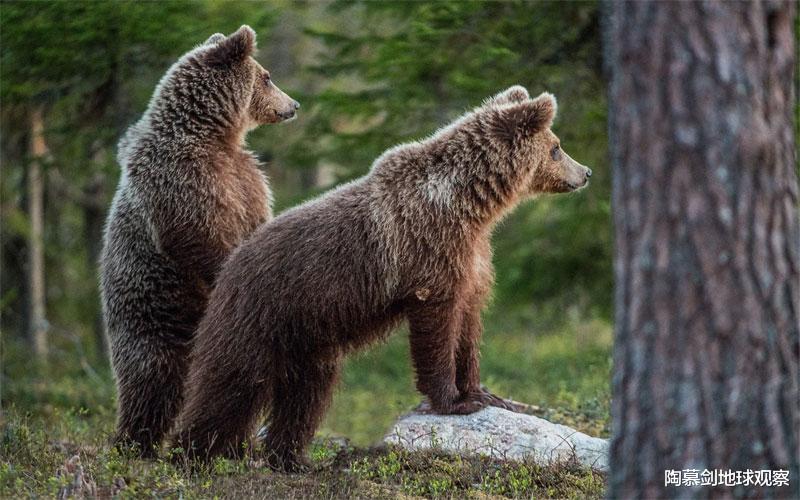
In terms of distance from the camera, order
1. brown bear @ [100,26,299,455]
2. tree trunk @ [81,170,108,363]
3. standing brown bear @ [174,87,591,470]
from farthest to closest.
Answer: tree trunk @ [81,170,108,363] < brown bear @ [100,26,299,455] < standing brown bear @ [174,87,591,470]

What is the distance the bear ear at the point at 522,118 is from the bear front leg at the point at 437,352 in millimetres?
1267

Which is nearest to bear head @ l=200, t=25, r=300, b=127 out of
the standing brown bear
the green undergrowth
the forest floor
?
the standing brown bear

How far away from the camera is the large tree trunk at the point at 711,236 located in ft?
12.3

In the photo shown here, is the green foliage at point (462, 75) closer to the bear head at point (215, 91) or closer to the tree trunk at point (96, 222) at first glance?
the bear head at point (215, 91)

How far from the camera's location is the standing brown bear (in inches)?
247

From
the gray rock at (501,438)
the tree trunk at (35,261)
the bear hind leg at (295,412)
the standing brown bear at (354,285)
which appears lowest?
the tree trunk at (35,261)

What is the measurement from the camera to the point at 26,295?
564 inches

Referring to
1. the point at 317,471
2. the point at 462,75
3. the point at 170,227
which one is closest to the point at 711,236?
the point at 317,471

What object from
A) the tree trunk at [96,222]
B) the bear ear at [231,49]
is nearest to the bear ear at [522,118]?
the bear ear at [231,49]

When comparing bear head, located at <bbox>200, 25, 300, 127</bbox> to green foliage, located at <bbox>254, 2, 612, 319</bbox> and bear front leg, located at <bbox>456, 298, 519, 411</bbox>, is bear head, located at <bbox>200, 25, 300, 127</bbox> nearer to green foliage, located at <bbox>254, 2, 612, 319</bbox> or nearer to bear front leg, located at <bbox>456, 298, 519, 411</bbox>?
bear front leg, located at <bbox>456, 298, 519, 411</bbox>

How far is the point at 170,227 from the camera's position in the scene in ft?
23.0

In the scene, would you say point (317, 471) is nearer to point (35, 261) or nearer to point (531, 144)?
point (531, 144)

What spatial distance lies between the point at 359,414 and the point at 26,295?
5556 millimetres

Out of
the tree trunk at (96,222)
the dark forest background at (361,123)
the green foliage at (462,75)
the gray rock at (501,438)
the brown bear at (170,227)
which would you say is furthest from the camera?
the tree trunk at (96,222)
